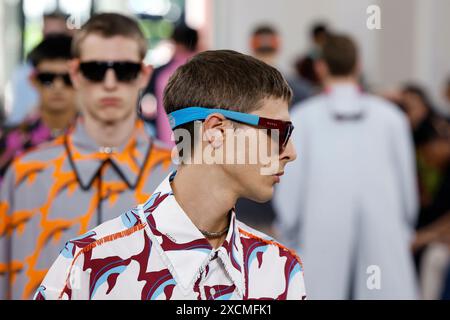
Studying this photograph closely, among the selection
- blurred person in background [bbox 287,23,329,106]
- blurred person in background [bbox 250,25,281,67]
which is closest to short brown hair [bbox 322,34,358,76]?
blurred person in background [bbox 287,23,329,106]

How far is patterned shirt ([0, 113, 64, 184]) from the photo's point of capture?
4207 millimetres

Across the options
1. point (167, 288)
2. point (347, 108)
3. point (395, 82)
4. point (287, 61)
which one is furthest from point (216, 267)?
point (287, 61)

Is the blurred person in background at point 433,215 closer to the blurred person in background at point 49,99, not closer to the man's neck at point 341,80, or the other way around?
the man's neck at point 341,80

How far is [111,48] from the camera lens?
292cm

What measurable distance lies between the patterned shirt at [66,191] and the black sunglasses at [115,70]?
0.14 meters

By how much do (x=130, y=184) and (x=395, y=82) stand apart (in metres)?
7.13

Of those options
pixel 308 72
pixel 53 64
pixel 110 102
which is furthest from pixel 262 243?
pixel 308 72

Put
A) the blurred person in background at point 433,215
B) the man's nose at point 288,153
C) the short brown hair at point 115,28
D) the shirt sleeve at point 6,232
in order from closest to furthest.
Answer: the man's nose at point 288,153
the short brown hair at point 115,28
the shirt sleeve at point 6,232
the blurred person in background at point 433,215

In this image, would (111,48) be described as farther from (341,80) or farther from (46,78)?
(341,80)

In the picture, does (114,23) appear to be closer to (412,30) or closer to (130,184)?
(130,184)

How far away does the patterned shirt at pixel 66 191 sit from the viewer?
9.21ft

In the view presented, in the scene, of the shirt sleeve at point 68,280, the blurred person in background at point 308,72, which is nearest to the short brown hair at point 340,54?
the blurred person in background at point 308,72

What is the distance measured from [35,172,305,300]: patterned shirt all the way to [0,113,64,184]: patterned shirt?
2035mm
